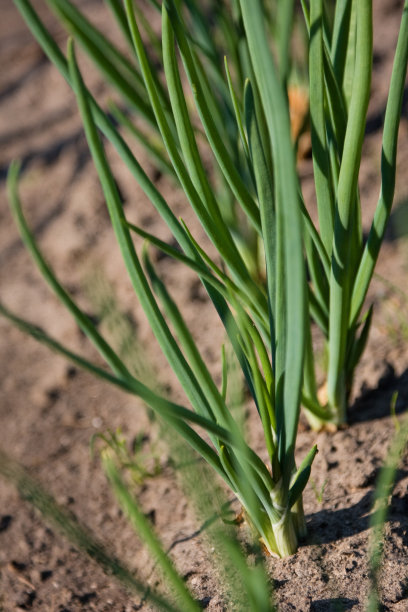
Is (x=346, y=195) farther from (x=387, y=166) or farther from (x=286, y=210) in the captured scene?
(x=286, y=210)

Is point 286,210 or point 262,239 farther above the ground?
point 262,239

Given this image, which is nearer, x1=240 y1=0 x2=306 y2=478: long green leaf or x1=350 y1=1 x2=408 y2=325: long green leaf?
x1=240 y1=0 x2=306 y2=478: long green leaf

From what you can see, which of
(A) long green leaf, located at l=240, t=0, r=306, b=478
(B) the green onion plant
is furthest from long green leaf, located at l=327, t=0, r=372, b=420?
(A) long green leaf, located at l=240, t=0, r=306, b=478

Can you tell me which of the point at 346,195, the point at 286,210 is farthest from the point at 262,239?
the point at 286,210

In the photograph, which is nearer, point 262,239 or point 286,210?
point 286,210

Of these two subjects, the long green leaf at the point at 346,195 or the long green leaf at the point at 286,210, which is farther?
the long green leaf at the point at 346,195

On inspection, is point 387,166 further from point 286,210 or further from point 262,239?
point 286,210

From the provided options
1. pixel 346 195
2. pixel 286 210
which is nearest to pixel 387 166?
pixel 346 195

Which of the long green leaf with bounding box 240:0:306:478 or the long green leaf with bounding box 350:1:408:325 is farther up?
the long green leaf with bounding box 350:1:408:325

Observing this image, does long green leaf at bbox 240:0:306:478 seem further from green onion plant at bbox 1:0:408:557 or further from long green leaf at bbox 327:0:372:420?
long green leaf at bbox 327:0:372:420

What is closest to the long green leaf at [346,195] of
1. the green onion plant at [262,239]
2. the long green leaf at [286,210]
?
the green onion plant at [262,239]

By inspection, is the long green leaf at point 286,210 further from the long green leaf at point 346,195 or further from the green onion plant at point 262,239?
the long green leaf at point 346,195

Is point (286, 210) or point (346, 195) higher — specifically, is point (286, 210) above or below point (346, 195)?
below

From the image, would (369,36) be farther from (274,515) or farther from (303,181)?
(303,181)
